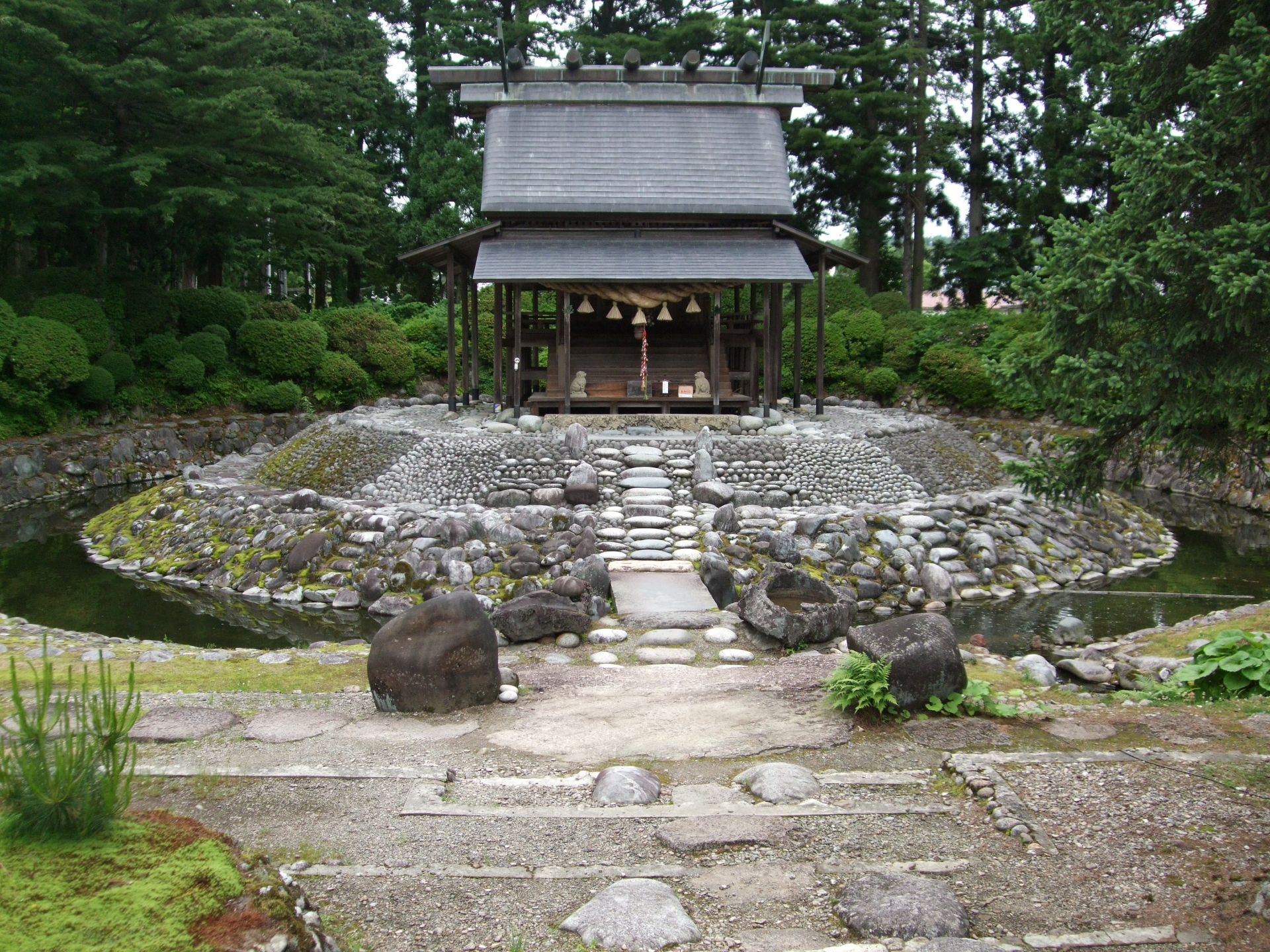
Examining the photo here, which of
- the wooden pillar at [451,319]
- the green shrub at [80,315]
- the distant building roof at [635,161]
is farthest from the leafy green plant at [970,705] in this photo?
the green shrub at [80,315]

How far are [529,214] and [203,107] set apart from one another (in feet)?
32.7

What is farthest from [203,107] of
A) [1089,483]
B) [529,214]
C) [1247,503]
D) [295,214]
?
[1247,503]

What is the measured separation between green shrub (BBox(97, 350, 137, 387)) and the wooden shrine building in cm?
858

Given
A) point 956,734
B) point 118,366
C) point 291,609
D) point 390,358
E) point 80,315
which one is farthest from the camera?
point 390,358

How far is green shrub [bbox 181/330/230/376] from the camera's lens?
24969mm

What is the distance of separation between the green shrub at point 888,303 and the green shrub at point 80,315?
20.8 metres

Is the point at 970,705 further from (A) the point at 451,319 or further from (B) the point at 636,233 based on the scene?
(A) the point at 451,319

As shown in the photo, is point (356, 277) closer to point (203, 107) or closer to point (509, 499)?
point (203, 107)

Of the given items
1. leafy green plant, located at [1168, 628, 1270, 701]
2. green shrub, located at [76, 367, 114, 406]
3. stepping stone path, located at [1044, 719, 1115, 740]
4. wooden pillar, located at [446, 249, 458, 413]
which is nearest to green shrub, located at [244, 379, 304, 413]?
green shrub, located at [76, 367, 114, 406]

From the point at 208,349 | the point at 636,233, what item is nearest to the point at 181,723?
the point at 636,233

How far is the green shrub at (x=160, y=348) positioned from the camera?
953 inches

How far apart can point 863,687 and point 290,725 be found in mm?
3871

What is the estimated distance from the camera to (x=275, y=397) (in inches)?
1013

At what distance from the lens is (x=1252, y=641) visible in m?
7.85
